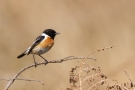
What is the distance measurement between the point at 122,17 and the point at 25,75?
117 inches

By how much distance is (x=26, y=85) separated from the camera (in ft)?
28.3

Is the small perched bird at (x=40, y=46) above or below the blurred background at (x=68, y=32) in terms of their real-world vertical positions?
below

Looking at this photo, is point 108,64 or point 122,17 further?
point 122,17

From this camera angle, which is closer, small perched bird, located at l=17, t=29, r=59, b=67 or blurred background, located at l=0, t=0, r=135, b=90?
small perched bird, located at l=17, t=29, r=59, b=67

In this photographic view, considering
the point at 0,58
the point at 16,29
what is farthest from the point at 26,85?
the point at 16,29

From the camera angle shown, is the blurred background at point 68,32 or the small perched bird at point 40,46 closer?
the small perched bird at point 40,46

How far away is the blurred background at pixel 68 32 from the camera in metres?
9.25

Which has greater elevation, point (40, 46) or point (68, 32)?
point (68, 32)

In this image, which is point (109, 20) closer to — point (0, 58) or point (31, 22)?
point (31, 22)

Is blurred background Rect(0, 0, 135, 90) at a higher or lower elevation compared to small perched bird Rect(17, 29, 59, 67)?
higher

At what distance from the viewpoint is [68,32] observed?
33.0 ft

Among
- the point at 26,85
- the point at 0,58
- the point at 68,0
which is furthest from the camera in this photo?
the point at 68,0

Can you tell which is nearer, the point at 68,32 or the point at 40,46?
the point at 40,46

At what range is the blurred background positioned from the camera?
9250 millimetres
